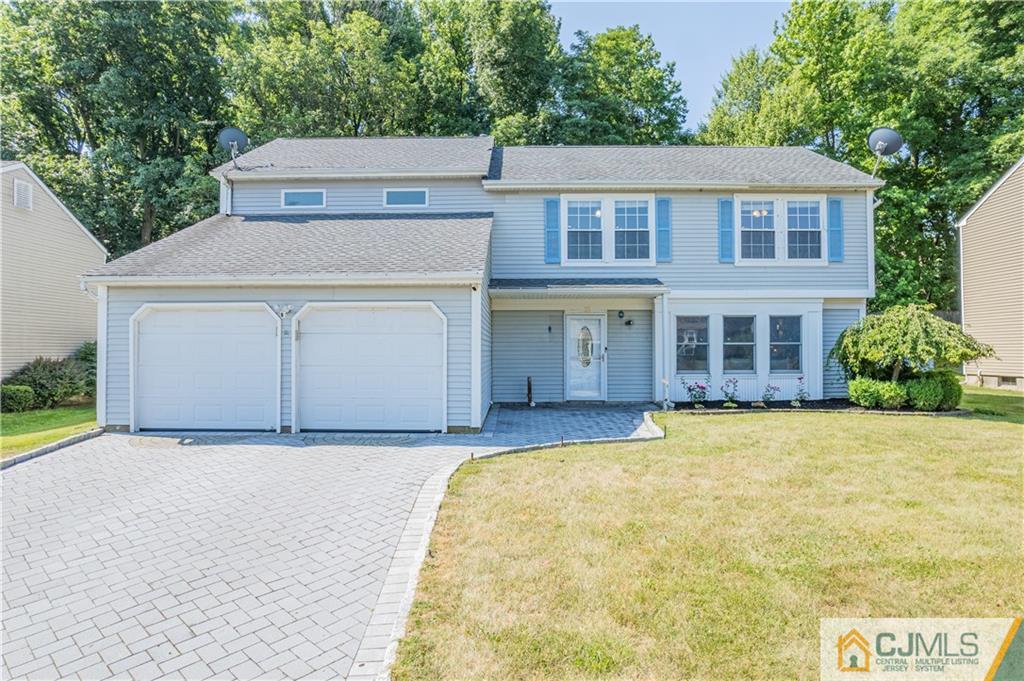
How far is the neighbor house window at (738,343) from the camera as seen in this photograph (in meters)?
12.1

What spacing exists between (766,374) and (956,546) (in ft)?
27.2

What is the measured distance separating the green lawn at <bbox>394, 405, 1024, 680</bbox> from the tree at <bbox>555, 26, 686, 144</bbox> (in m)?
21.0

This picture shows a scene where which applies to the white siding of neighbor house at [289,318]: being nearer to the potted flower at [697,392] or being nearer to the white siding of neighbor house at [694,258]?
the white siding of neighbor house at [694,258]

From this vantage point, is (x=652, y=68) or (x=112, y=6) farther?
(x=652, y=68)

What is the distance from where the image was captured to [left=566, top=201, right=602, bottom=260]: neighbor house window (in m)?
12.2

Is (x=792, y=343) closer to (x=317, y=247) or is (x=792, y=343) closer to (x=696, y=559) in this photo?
(x=696, y=559)

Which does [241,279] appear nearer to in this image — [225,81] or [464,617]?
[464,617]

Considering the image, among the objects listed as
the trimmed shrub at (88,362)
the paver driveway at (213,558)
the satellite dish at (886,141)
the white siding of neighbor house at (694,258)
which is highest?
the satellite dish at (886,141)

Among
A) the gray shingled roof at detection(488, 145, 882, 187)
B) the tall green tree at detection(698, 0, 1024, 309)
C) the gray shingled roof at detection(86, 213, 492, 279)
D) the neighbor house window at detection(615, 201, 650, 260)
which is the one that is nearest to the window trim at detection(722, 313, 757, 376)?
the neighbor house window at detection(615, 201, 650, 260)

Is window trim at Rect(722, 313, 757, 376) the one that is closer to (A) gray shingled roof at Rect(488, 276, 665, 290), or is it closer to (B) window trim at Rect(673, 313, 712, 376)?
(B) window trim at Rect(673, 313, 712, 376)

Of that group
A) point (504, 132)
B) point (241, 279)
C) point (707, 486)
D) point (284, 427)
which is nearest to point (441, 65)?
point (504, 132)

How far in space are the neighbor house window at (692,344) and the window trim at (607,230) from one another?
1.72 m

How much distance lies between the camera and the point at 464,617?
3.24 meters

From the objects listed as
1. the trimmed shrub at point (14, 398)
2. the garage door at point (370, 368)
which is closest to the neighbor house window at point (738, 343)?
the garage door at point (370, 368)
